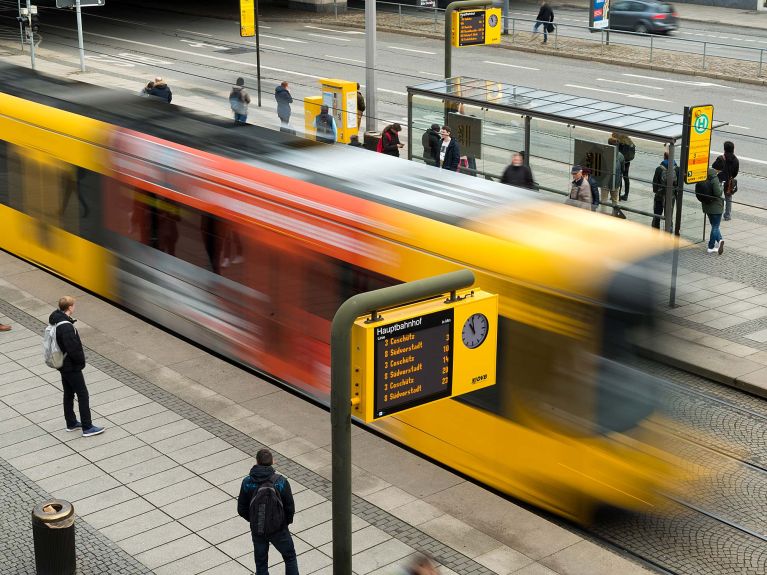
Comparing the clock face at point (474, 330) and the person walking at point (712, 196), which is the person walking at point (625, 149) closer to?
the person walking at point (712, 196)

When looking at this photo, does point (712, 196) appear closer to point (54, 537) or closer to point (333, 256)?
point (333, 256)

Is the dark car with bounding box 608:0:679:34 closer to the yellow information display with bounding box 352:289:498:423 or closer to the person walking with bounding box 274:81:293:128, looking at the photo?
the person walking with bounding box 274:81:293:128

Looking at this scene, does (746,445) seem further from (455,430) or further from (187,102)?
(187,102)

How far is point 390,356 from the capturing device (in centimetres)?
753

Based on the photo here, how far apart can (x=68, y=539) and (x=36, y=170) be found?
30.5 feet

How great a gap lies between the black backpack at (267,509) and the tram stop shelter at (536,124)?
32.1 ft

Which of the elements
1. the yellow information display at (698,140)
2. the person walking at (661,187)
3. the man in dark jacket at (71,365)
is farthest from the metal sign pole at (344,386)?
the person walking at (661,187)

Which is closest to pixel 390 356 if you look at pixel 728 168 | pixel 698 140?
pixel 698 140

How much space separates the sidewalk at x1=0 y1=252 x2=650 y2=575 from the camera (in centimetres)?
1048

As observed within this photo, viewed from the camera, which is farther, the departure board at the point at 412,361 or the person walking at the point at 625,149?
the person walking at the point at 625,149

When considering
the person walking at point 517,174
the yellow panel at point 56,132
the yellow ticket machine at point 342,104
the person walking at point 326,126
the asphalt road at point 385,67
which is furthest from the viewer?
the asphalt road at point 385,67

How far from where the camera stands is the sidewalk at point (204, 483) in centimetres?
1048

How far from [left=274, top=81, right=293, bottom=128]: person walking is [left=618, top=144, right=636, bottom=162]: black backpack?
10596mm

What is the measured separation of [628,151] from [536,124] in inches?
77.6
